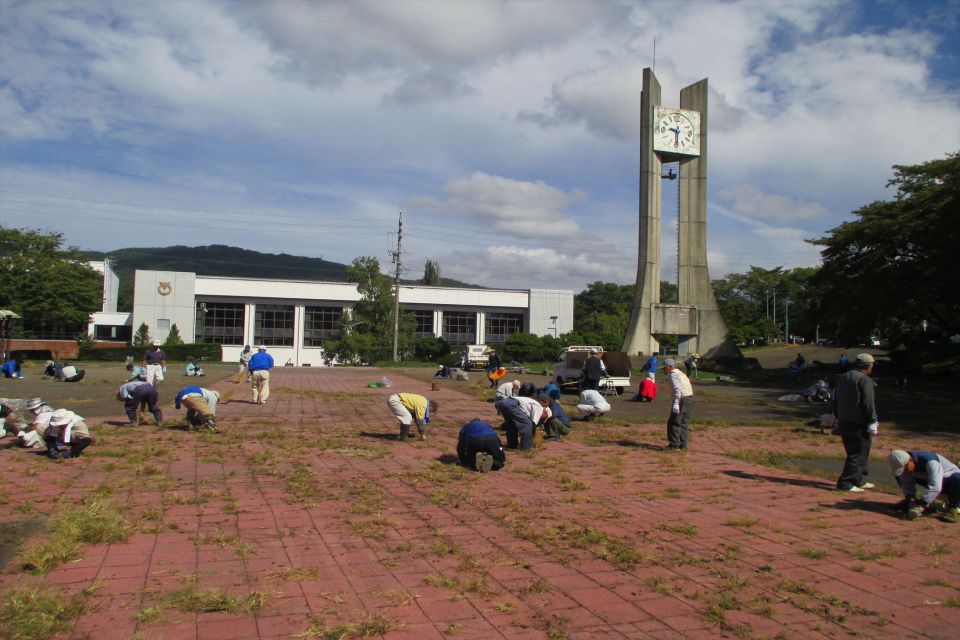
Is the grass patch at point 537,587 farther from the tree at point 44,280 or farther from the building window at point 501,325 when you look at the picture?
the building window at point 501,325

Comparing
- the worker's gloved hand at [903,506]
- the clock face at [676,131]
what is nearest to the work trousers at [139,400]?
the worker's gloved hand at [903,506]

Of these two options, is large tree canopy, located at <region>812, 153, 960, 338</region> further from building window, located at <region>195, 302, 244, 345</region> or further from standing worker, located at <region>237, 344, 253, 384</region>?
building window, located at <region>195, 302, 244, 345</region>

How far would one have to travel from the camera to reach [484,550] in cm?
537

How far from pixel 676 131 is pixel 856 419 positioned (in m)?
35.9

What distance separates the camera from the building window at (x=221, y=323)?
6456 centimetres

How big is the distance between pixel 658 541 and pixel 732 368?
35028mm

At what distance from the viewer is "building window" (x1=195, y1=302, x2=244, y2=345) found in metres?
64.6

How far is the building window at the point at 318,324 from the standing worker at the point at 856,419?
6196 centimetres

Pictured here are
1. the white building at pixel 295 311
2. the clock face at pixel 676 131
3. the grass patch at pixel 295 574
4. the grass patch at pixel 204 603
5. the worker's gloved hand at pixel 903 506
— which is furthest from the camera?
the white building at pixel 295 311

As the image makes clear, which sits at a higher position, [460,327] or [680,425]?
[460,327]

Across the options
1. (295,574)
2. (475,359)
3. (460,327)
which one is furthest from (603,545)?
(460,327)

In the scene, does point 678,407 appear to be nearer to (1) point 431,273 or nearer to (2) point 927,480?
(2) point 927,480

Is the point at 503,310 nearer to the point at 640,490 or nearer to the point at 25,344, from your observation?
the point at 25,344

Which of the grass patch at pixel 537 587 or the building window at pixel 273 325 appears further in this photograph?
the building window at pixel 273 325
